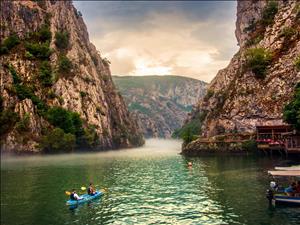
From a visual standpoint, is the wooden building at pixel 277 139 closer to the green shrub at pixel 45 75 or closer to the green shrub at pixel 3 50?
the green shrub at pixel 45 75

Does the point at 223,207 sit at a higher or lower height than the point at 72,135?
lower

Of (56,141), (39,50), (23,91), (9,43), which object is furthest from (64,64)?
(56,141)

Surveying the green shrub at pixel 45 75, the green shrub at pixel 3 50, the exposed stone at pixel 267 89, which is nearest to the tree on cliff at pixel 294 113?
the exposed stone at pixel 267 89

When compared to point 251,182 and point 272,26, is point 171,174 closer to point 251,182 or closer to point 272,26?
point 251,182

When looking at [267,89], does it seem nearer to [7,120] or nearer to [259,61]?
[259,61]

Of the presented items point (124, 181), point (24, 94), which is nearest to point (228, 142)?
point (124, 181)

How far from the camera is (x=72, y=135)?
150000mm

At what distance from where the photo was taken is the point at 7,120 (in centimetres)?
13975

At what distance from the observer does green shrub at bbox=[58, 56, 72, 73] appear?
17238 cm

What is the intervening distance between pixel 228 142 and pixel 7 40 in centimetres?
11609

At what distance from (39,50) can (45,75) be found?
49.7 ft

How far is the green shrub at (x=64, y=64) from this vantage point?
172 meters

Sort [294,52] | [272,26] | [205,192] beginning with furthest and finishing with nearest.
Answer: [272,26] → [294,52] → [205,192]

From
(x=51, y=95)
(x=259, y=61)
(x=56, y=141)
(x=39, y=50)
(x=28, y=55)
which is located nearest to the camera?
(x=259, y=61)
